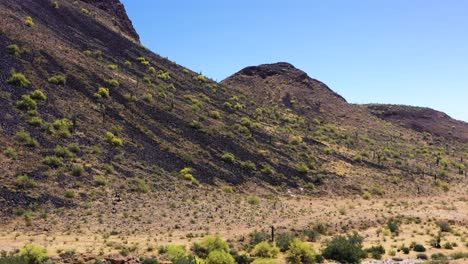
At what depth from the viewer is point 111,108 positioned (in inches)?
1662

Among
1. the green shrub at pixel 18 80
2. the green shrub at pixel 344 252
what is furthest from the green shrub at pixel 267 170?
the green shrub at pixel 18 80

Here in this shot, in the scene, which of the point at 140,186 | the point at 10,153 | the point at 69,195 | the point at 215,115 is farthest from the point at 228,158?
the point at 10,153

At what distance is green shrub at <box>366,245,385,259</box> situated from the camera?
21141 mm

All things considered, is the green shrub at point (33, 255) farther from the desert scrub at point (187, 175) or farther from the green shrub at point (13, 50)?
the green shrub at point (13, 50)

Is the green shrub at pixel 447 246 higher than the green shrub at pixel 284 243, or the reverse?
the green shrub at pixel 447 246

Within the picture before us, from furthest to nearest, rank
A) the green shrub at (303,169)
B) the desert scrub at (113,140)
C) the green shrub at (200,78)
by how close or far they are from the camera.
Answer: the green shrub at (200,78)
the green shrub at (303,169)
the desert scrub at (113,140)

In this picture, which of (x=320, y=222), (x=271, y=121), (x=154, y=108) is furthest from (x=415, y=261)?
(x=271, y=121)

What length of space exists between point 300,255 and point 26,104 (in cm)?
2562

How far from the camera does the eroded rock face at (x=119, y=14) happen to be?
258ft

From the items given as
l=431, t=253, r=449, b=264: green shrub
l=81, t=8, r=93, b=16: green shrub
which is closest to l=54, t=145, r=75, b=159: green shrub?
l=431, t=253, r=449, b=264: green shrub

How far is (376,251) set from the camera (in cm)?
2156

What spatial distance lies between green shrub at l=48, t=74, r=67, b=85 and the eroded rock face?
37.6 meters

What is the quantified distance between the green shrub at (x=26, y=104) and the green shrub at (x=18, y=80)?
2.34m

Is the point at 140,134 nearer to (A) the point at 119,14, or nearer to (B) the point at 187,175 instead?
(B) the point at 187,175
